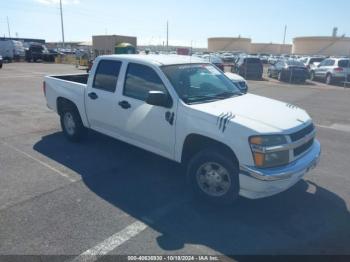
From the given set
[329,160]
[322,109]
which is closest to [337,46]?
[322,109]

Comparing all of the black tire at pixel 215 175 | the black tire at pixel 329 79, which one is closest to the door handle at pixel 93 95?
the black tire at pixel 215 175

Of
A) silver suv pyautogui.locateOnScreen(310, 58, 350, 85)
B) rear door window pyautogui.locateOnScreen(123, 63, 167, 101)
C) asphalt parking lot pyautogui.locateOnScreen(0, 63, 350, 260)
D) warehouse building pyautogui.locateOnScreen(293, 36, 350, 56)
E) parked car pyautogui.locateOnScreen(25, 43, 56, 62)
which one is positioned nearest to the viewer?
asphalt parking lot pyautogui.locateOnScreen(0, 63, 350, 260)

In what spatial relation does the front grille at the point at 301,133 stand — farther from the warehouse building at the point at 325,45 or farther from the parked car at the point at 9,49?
the warehouse building at the point at 325,45

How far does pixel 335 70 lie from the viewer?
70.2 ft

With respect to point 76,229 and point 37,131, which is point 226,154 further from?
point 37,131

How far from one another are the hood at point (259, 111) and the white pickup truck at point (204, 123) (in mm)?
13

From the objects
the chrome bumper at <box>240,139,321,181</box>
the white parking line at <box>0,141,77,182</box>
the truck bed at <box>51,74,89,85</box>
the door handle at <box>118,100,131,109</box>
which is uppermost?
the truck bed at <box>51,74,89,85</box>

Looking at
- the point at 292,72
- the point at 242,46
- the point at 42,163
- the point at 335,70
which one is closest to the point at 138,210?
the point at 42,163

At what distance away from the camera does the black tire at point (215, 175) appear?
13.0 feet

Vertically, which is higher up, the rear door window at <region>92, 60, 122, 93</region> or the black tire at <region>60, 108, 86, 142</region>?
the rear door window at <region>92, 60, 122, 93</region>

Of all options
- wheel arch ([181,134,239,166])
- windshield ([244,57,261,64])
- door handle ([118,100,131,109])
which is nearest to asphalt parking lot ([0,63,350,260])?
wheel arch ([181,134,239,166])

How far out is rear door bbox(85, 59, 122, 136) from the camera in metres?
5.38

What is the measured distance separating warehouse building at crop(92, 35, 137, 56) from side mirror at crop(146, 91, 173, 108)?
3154cm

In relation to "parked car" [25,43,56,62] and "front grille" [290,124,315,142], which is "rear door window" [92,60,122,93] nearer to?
"front grille" [290,124,315,142]
